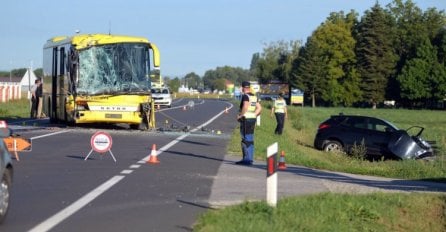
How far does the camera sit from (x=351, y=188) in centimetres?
1372

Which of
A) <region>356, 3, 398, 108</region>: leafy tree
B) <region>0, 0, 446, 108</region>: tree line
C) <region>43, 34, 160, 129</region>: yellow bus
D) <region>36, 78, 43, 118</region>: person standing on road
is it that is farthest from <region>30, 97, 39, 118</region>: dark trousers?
<region>356, 3, 398, 108</region>: leafy tree

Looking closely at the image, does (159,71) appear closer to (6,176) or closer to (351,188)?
(351,188)

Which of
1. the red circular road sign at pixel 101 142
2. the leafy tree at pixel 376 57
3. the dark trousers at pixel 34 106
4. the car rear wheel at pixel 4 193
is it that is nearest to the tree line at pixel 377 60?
the leafy tree at pixel 376 57

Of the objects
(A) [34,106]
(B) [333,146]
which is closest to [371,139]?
(B) [333,146]

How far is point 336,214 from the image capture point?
34.2 feet

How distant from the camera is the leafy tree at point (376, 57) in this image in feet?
325

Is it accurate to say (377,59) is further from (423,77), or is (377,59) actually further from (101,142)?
(101,142)

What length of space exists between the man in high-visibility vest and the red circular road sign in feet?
9.58

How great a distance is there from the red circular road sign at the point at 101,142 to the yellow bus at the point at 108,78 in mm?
9482

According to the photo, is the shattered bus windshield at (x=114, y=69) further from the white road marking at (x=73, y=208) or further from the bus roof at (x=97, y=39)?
the white road marking at (x=73, y=208)

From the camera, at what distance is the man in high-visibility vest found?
16938 millimetres

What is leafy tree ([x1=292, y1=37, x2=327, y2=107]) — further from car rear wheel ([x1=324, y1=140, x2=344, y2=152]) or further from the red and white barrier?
car rear wheel ([x1=324, y1=140, x2=344, y2=152])

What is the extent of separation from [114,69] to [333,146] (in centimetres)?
796

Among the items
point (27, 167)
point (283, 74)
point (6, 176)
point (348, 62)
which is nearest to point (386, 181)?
point (27, 167)
